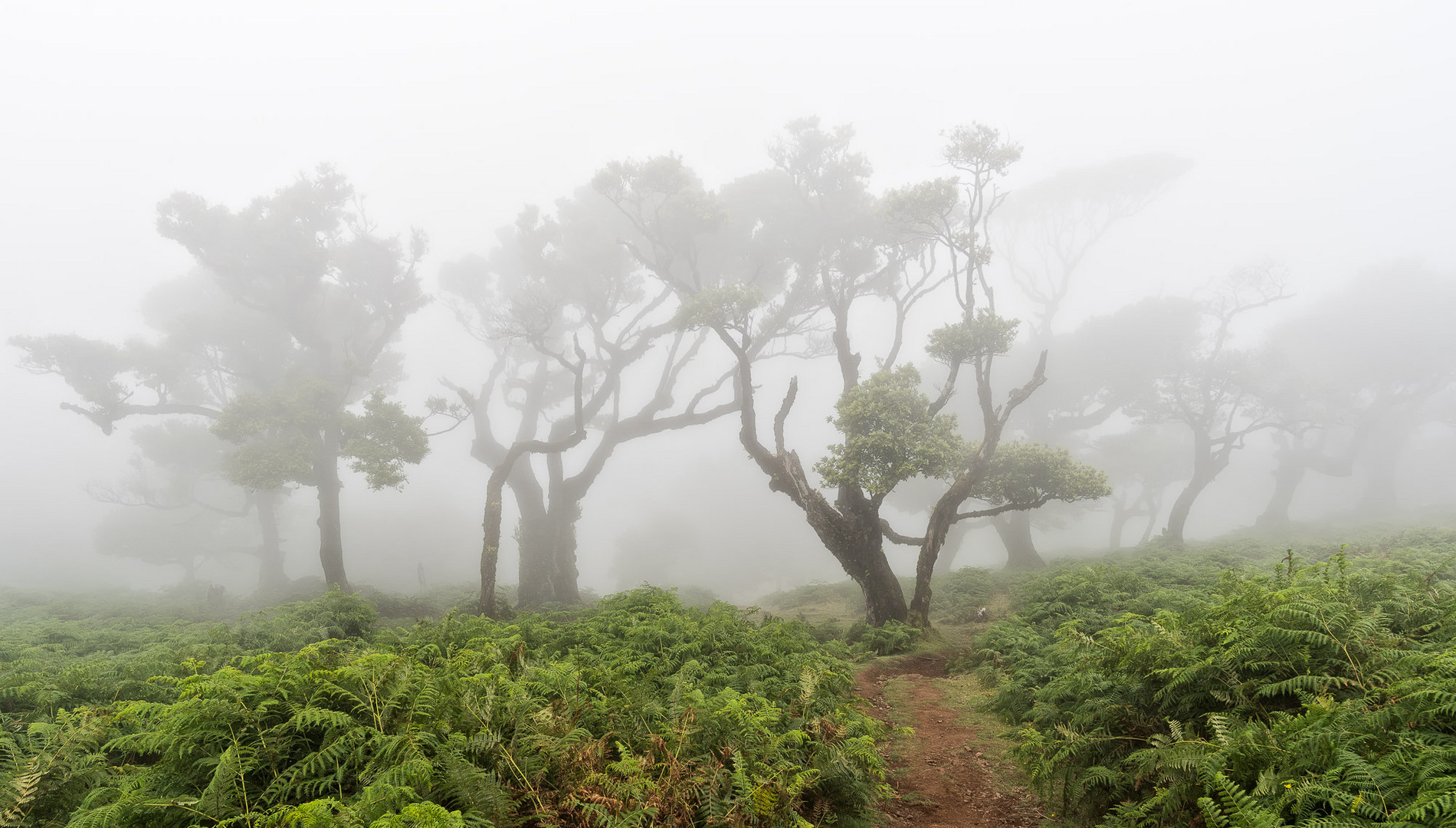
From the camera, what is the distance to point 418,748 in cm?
396

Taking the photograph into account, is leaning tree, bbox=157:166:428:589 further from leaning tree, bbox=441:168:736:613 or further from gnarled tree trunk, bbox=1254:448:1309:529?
gnarled tree trunk, bbox=1254:448:1309:529

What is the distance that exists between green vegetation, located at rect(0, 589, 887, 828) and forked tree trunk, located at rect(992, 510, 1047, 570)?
23.9 metres

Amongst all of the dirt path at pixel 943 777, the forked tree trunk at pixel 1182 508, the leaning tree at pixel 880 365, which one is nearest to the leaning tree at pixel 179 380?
the leaning tree at pixel 880 365

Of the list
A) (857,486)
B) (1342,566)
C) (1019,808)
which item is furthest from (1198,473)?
(1019,808)

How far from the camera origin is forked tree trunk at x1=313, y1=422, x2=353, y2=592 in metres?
22.9

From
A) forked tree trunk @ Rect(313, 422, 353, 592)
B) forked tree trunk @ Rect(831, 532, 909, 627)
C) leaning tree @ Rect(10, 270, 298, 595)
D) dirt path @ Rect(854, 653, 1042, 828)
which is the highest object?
leaning tree @ Rect(10, 270, 298, 595)

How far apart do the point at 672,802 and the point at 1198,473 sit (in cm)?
3615

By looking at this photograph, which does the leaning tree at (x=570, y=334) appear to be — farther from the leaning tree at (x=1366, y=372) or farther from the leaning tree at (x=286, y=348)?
the leaning tree at (x=1366, y=372)

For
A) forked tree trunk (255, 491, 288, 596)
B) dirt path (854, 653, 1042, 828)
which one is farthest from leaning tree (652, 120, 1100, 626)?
forked tree trunk (255, 491, 288, 596)

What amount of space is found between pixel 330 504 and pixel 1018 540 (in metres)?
30.5

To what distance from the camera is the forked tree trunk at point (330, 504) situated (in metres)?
22.9

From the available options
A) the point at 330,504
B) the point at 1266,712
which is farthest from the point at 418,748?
the point at 330,504

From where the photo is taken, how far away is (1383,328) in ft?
122

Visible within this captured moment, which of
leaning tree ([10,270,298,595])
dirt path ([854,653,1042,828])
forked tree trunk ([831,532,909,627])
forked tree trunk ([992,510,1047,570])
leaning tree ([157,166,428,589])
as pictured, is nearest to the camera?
dirt path ([854,653,1042,828])
